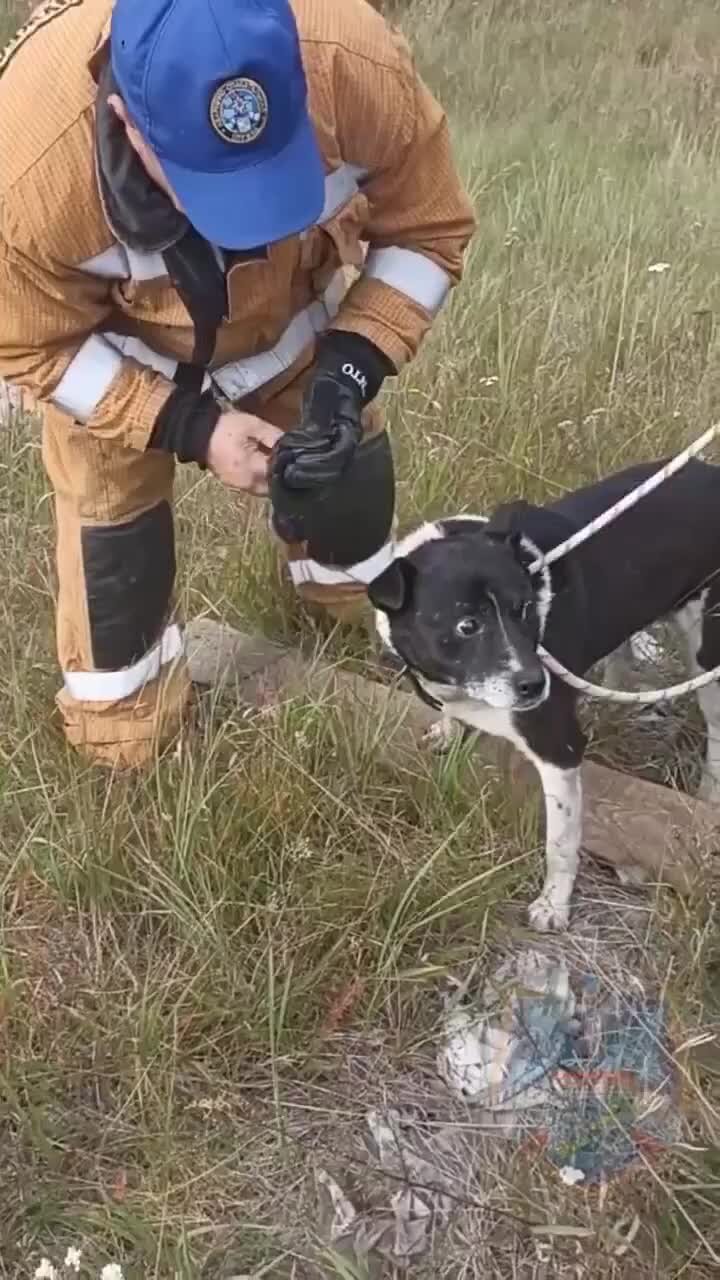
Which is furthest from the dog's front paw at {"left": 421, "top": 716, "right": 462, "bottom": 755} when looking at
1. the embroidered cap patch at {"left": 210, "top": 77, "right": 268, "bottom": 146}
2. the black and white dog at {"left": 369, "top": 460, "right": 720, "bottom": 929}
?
the embroidered cap patch at {"left": 210, "top": 77, "right": 268, "bottom": 146}

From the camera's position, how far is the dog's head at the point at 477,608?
2305mm

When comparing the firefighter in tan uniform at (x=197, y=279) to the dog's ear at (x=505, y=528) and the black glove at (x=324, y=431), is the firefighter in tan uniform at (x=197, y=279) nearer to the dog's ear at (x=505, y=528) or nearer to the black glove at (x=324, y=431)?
the black glove at (x=324, y=431)

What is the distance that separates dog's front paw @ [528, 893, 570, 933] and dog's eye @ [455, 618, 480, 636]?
507 mm

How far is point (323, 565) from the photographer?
3.08 m

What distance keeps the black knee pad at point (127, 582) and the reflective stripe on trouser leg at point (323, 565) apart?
31 cm

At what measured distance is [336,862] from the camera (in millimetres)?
2445

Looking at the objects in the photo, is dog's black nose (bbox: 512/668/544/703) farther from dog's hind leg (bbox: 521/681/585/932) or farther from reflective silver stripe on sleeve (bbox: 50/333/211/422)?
reflective silver stripe on sleeve (bbox: 50/333/211/422)

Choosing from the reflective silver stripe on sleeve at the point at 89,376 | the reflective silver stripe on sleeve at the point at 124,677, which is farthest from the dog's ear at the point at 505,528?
the reflective silver stripe on sleeve at the point at 124,677

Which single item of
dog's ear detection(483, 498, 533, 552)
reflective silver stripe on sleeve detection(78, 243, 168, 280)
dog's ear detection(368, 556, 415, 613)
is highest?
reflective silver stripe on sleeve detection(78, 243, 168, 280)

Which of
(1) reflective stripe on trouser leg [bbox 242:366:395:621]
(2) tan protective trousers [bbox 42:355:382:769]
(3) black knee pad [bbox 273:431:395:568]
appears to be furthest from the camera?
(1) reflective stripe on trouser leg [bbox 242:366:395:621]

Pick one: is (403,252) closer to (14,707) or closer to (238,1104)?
(14,707)

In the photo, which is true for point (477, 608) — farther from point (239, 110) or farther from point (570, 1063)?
point (239, 110)

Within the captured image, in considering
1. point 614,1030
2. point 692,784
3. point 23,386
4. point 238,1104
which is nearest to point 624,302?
point 692,784

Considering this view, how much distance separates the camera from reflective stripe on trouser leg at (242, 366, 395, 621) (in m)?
2.99
